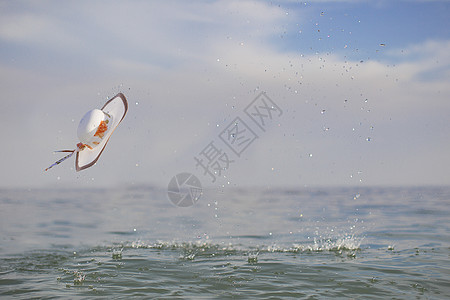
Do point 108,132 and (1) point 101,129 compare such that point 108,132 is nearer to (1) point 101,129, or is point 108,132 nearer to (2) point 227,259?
(1) point 101,129

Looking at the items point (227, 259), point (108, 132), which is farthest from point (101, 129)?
point (227, 259)

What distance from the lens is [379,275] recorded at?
8.68 metres

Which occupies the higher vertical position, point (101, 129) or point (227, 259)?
point (101, 129)

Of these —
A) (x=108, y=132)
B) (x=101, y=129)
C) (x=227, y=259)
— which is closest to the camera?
(x=101, y=129)

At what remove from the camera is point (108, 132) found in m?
8.77

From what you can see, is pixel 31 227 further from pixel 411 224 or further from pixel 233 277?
pixel 411 224

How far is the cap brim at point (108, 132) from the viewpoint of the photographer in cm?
855

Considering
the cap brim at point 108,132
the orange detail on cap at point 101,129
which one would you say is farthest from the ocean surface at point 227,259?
the orange detail on cap at point 101,129

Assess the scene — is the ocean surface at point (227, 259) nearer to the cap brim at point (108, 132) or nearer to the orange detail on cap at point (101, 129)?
the cap brim at point (108, 132)

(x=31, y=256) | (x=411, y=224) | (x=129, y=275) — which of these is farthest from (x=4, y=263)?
(x=411, y=224)

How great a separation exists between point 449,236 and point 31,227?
1615 cm

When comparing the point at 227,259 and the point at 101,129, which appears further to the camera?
the point at 227,259

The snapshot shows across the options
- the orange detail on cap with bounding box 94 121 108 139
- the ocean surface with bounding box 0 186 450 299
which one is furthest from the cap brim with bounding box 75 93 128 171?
the ocean surface with bounding box 0 186 450 299

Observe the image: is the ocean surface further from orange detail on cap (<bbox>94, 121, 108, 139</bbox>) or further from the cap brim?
orange detail on cap (<bbox>94, 121, 108, 139</bbox>)
